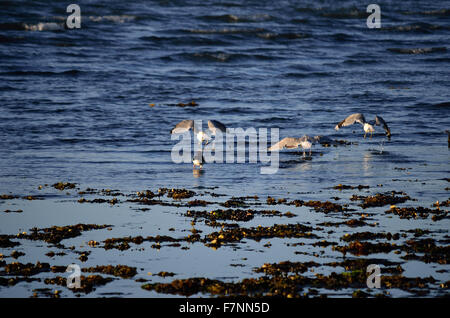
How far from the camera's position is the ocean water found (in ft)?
24.8

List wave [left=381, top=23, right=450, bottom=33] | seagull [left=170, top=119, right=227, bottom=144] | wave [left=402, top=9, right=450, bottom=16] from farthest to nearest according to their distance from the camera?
wave [left=402, top=9, right=450, bottom=16], wave [left=381, top=23, right=450, bottom=33], seagull [left=170, top=119, right=227, bottom=144]

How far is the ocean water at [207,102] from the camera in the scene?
7.57 metres

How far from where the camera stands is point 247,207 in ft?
25.8

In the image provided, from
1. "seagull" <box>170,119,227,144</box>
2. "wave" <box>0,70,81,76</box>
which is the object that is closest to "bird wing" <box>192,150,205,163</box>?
"seagull" <box>170,119,227,144</box>

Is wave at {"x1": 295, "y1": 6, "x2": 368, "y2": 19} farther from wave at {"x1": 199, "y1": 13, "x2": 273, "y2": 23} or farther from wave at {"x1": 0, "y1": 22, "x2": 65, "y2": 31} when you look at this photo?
wave at {"x1": 0, "y1": 22, "x2": 65, "y2": 31}

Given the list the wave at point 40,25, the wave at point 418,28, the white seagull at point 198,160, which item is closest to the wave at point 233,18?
the wave at point 40,25

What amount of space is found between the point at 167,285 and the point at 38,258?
1288 mm

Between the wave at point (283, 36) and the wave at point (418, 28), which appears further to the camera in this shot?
the wave at point (418, 28)

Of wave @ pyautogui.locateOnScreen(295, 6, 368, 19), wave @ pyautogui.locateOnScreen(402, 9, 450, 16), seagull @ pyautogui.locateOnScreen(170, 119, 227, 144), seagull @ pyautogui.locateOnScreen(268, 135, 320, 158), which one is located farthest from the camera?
wave @ pyautogui.locateOnScreen(402, 9, 450, 16)

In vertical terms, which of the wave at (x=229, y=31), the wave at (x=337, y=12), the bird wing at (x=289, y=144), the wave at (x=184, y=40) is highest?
the wave at (x=337, y=12)

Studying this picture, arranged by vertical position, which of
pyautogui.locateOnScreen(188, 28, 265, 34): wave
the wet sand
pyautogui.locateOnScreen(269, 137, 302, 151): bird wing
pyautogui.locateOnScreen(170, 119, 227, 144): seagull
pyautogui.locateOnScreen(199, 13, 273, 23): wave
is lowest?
the wet sand

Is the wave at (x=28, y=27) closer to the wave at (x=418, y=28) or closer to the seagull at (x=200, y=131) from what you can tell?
the wave at (x=418, y=28)

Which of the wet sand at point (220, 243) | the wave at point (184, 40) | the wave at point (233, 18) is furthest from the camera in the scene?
the wave at point (233, 18)
